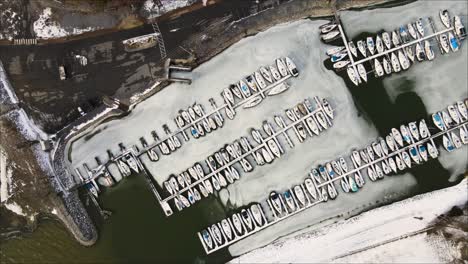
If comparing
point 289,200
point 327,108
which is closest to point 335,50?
point 327,108

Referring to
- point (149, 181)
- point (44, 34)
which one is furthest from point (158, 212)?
point (44, 34)

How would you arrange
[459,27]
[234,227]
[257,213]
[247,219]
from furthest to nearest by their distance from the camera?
[234,227] → [247,219] → [257,213] → [459,27]

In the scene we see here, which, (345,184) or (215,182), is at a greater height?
(215,182)

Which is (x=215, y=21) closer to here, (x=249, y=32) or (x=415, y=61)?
(x=249, y=32)

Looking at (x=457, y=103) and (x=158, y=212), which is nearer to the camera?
(x=457, y=103)

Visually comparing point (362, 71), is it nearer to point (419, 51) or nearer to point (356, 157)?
point (419, 51)

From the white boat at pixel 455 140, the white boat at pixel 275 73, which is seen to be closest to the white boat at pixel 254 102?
the white boat at pixel 275 73

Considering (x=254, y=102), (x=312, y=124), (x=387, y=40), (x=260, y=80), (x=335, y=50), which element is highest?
(x=260, y=80)
